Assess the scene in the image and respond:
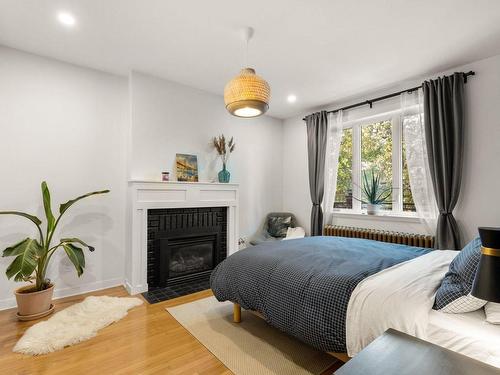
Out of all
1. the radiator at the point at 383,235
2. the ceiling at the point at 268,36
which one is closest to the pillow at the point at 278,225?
the radiator at the point at 383,235

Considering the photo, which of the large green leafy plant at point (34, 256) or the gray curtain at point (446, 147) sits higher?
the gray curtain at point (446, 147)

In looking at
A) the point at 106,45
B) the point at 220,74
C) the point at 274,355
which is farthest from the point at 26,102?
the point at 274,355

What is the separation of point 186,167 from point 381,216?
2792 millimetres

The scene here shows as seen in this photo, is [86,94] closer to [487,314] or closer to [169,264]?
[169,264]

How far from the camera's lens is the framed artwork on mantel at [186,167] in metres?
3.53

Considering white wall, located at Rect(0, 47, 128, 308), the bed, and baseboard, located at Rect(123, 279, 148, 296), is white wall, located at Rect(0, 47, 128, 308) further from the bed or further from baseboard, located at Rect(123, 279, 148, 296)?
the bed

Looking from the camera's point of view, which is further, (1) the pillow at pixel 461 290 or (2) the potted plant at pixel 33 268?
(2) the potted plant at pixel 33 268

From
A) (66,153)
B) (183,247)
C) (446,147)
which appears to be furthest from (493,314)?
(66,153)

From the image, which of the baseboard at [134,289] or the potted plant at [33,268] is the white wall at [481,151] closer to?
the baseboard at [134,289]

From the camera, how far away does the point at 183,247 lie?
11.6ft

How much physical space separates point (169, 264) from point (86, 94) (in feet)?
7.68

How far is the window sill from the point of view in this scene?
332 cm

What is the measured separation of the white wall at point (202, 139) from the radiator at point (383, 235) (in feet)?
4.26

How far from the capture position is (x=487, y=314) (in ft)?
4.11
